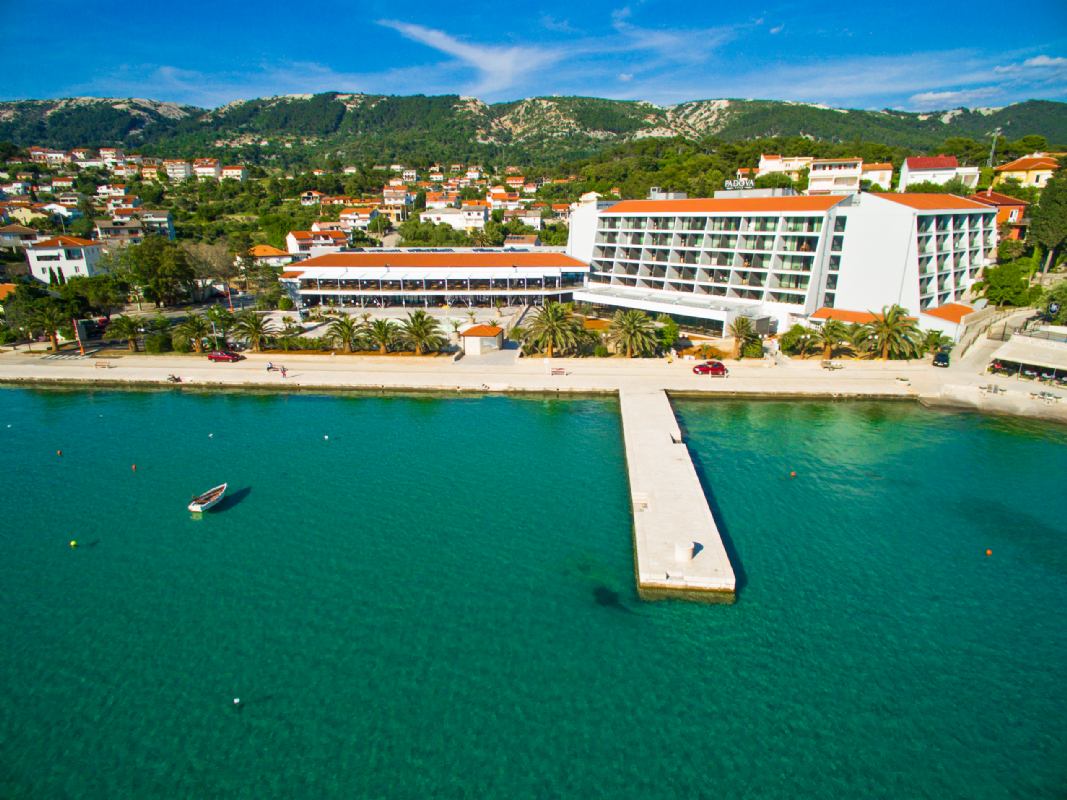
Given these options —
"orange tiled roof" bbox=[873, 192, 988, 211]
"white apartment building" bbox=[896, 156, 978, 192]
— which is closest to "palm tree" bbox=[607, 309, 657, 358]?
"orange tiled roof" bbox=[873, 192, 988, 211]

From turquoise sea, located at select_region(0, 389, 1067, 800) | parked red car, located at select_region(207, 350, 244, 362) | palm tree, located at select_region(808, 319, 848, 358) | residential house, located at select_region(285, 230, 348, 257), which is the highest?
residential house, located at select_region(285, 230, 348, 257)

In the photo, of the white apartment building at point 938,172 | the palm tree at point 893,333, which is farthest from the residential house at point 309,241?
the white apartment building at point 938,172

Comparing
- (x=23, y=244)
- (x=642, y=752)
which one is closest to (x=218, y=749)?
(x=642, y=752)

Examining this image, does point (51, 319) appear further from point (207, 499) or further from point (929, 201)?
point (929, 201)

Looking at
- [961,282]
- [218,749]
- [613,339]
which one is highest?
[961,282]

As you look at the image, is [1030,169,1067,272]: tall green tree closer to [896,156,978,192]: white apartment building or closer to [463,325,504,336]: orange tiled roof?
[896,156,978,192]: white apartment building

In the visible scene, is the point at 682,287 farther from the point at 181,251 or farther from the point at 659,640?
the point at 181,251

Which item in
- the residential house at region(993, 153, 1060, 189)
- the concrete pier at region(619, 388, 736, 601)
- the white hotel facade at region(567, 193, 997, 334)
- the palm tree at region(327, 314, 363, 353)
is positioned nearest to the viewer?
the concrete pier at region(619, 388, 736, 601)

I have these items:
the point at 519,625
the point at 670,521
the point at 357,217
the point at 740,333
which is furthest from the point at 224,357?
the point at 357,217
